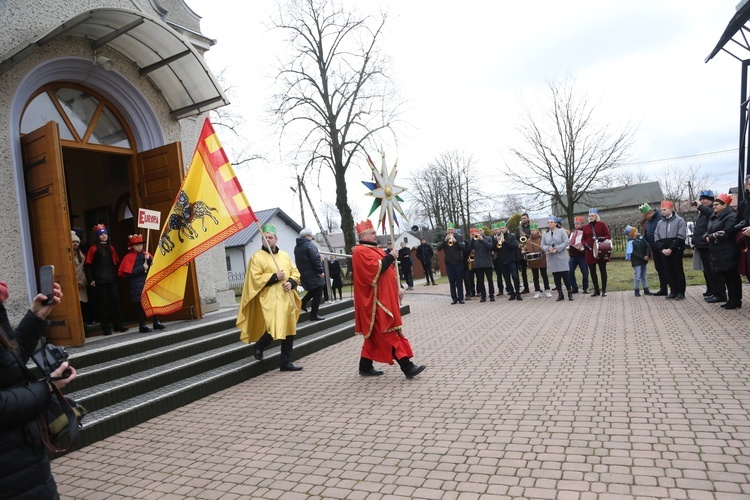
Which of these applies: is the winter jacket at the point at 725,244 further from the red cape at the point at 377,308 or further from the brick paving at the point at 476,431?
the red cape at the point at 377,308

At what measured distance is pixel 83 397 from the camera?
17.8 ft

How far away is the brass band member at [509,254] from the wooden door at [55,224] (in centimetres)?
934

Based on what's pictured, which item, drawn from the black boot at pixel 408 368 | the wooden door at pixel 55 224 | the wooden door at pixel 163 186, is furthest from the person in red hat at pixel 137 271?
the black boot at pixel 408 368

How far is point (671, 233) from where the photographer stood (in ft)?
33.7

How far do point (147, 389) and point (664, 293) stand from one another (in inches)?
404

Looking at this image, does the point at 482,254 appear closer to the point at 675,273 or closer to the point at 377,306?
the point at 675,273

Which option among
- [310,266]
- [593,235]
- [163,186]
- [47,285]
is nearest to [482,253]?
[593,235]

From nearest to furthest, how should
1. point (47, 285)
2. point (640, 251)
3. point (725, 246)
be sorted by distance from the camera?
point (47, 285), point (725, 246), point (640, 251)

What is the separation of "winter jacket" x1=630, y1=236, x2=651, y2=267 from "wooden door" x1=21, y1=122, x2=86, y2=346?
34.2ft

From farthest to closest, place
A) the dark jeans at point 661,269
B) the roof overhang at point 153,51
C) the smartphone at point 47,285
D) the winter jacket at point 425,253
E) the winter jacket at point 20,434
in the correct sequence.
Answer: the winter jacket at point 425,253, the dark jeans at point 661,269, the roof overhang at point 153,51, the smartphone at point 47,285, the winter jacket at point 20,434

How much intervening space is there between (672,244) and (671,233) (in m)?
0.22

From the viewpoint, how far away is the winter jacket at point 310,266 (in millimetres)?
9805

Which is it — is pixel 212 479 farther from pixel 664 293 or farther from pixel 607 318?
pixel 664 293

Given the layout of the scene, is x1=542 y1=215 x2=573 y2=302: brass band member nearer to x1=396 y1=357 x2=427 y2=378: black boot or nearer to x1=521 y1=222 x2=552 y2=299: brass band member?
x1=521 y1=222 x2=552 y2=299: brass band member
